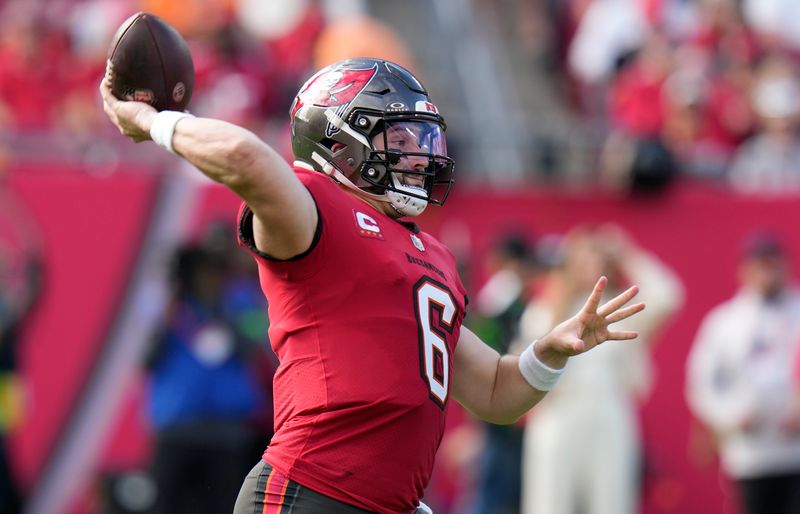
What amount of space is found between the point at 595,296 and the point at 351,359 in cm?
69

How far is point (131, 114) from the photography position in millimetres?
3564

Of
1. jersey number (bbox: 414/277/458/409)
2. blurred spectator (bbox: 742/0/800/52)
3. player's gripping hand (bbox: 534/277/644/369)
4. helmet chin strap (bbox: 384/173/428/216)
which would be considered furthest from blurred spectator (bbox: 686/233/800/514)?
helmet chin strap (bbox: 384/173/428/216)

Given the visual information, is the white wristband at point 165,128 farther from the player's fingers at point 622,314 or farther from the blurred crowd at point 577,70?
the blurred crowd at point 577,70

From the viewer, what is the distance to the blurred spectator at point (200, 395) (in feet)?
24.5

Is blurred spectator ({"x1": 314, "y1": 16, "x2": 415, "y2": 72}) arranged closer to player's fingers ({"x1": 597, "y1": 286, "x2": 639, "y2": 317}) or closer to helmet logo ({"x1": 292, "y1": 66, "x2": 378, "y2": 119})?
helmet logo ({"x1": 292, "y1": 66, "x2": 378, "y2": 119})

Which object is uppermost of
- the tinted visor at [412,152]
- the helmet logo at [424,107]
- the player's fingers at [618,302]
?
the helmet logo at [424,107]

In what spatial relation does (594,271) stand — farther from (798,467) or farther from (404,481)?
(404,481)

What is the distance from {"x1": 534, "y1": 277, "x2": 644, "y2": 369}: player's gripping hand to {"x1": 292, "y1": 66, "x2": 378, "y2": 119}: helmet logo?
831mm

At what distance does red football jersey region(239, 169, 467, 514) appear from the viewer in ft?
11.6

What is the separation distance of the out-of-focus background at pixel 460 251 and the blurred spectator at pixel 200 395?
0.01 meters

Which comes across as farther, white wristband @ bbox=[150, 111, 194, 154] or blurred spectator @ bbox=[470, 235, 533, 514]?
blurred spectator @ bbox=[470, 235, 533, 514]

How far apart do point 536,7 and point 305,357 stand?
31.4ft

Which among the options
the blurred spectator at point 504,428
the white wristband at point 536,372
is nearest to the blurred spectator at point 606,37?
the blurred spectator at point 504,428

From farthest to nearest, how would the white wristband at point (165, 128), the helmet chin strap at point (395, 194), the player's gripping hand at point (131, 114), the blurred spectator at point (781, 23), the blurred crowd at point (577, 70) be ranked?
1. the blurred spectator at point (781, 23)
2. the blurred crowd at point (577, 70)
3. the helmet chin strap at point (395, 194)
4. the player's gripping hand at point (131, 114)
5. the white wristband at point (165, 128)
